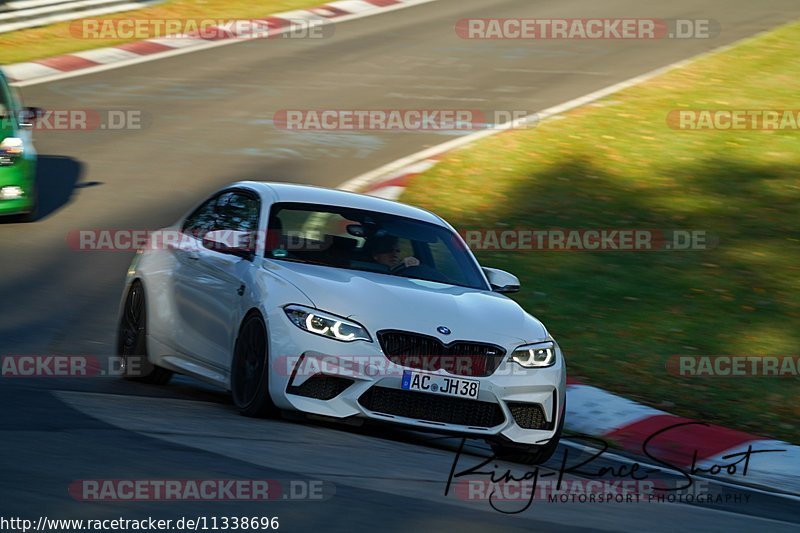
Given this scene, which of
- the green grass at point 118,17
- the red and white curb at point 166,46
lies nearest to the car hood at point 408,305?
the red and white curb at point 166,46

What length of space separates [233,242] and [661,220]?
27.5 ft

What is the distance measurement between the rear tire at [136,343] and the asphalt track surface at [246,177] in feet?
0.50

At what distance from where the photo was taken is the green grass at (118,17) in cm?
2477

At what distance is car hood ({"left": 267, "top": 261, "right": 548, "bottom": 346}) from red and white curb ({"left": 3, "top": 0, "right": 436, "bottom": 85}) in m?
15.4

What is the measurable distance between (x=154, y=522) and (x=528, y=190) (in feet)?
40.8

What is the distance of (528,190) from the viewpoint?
57.0 ft

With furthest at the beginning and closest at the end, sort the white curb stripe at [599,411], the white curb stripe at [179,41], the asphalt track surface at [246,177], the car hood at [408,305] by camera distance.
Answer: the white curb stripe at [179,41]
the white curb stripe at [599,411]
the car hood at [408,305]
the asphalt track surface at [246,177]

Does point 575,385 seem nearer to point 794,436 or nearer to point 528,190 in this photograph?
point 794,436

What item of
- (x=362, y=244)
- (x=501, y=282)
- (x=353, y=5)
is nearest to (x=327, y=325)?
(x=362, y=244)

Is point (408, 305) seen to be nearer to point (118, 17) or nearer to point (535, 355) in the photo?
point (535, 355)

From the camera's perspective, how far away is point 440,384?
768 centimetres

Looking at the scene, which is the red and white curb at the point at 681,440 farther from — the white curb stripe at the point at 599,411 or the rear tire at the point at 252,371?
the rear tire at the point at 252,371

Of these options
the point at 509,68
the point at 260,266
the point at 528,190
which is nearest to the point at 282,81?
the point at 509,68

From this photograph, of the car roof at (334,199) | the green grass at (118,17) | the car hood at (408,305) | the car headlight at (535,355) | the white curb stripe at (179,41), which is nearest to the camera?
the car hood at (408,305)
